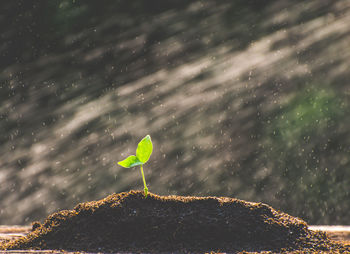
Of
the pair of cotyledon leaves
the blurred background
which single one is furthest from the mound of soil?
the blurred background

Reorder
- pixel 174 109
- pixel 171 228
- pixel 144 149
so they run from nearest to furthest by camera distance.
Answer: pixel 171 228, pixel 144 149, pixel 174 109

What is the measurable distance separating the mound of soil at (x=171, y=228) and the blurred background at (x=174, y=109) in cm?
179

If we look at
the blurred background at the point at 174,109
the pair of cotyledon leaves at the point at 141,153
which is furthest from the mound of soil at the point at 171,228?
the blurred background at the point at 174,109

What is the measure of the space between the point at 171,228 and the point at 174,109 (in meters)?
2.01

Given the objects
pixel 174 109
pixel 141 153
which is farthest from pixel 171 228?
pixel 174 109

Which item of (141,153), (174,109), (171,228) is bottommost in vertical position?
(171,228)

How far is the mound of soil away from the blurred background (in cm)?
179

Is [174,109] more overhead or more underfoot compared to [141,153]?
more overhead

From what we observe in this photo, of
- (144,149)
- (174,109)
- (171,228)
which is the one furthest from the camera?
(174,109)

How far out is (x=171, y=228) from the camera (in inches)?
24.2

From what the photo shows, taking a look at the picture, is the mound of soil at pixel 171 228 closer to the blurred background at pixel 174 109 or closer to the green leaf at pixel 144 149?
the green leaf at pixel 144 149

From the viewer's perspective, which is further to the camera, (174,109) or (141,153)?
(174,109)

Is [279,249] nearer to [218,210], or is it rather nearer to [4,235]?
[218,210]

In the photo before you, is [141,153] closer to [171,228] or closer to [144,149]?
[144,149]
